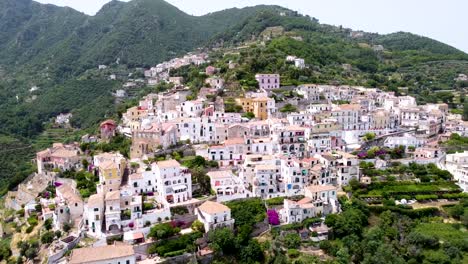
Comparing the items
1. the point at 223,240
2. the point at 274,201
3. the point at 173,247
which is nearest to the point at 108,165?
the point at 173,247

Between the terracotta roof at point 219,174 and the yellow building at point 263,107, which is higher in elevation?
the yellow building at point 263,107

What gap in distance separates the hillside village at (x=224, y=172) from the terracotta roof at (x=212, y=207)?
0.08 m

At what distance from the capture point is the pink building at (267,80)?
5388cm

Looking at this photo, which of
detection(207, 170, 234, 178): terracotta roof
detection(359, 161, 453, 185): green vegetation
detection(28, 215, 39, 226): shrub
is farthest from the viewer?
detection(359, 161, 453, 185): green vegetation

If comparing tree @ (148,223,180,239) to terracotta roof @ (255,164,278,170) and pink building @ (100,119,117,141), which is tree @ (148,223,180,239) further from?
pink building @ (100,119,117,141)

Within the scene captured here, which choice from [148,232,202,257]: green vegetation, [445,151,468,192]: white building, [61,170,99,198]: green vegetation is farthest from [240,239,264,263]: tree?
[445,151,468,192]: white building

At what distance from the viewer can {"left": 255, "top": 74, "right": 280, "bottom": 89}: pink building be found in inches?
2121

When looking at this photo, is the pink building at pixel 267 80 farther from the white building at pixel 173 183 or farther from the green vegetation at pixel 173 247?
the green vegetation at pixel 173 247

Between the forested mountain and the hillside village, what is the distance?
12.8 metres

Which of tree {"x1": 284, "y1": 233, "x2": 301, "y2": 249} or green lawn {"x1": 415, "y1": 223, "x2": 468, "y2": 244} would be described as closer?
tree {"x1": 284, "y1": 233, "x2": 301, "y2": 249}

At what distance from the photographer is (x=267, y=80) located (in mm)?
54125

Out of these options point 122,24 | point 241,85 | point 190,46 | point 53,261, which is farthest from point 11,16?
point 53,261

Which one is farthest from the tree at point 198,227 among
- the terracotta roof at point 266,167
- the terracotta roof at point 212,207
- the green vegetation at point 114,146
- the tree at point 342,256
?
the green vegetation at point 114,146

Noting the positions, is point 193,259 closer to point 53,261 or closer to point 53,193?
point 53,261
